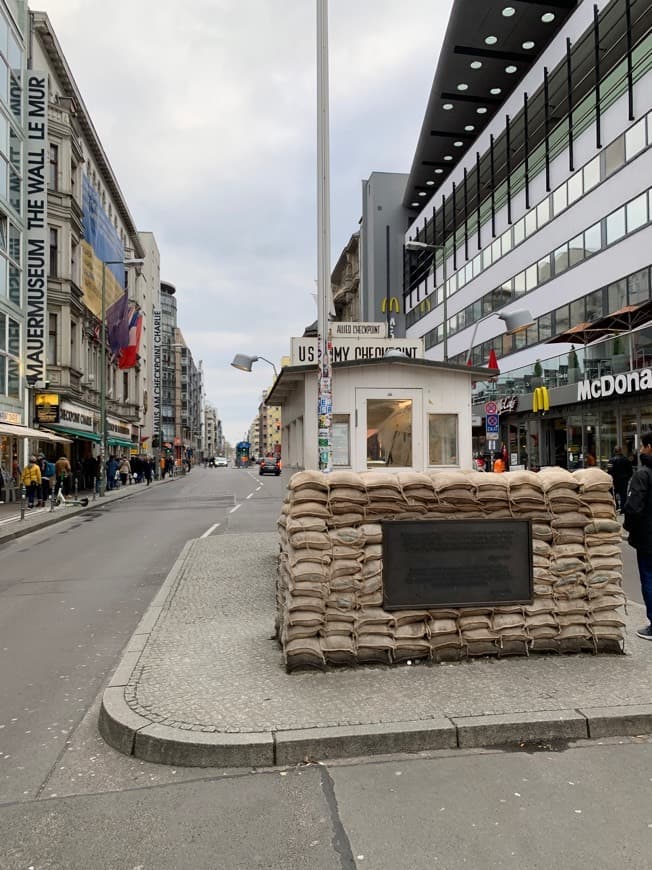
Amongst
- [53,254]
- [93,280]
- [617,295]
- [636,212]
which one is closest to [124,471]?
[93,280]

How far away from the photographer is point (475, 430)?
39.6 m

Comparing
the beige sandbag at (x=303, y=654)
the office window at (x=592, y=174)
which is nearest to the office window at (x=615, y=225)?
the office window at (x=592, y=174)

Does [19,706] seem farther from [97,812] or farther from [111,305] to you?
[111,305]

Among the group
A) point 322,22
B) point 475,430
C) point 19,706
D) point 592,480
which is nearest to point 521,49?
point 475,430

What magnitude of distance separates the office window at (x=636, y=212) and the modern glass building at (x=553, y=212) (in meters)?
0.07

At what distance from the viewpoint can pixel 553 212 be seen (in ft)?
103

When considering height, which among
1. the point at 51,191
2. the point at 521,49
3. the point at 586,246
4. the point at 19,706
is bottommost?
the point at 19,706

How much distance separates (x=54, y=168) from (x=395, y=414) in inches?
1201

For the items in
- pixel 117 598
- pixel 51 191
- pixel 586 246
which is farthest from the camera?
pixel 51 191

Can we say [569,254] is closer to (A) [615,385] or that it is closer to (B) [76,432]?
(A) [615,385]

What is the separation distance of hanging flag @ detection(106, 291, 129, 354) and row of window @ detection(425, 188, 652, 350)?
2243 cm

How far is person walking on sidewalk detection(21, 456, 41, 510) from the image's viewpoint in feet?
72.2

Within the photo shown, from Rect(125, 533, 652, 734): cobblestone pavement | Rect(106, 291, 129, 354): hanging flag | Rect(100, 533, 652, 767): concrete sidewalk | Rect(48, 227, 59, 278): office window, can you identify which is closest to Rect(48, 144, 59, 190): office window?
Rect(48, 227, 59, 278): office window

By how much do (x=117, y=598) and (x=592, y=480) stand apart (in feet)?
20.0
